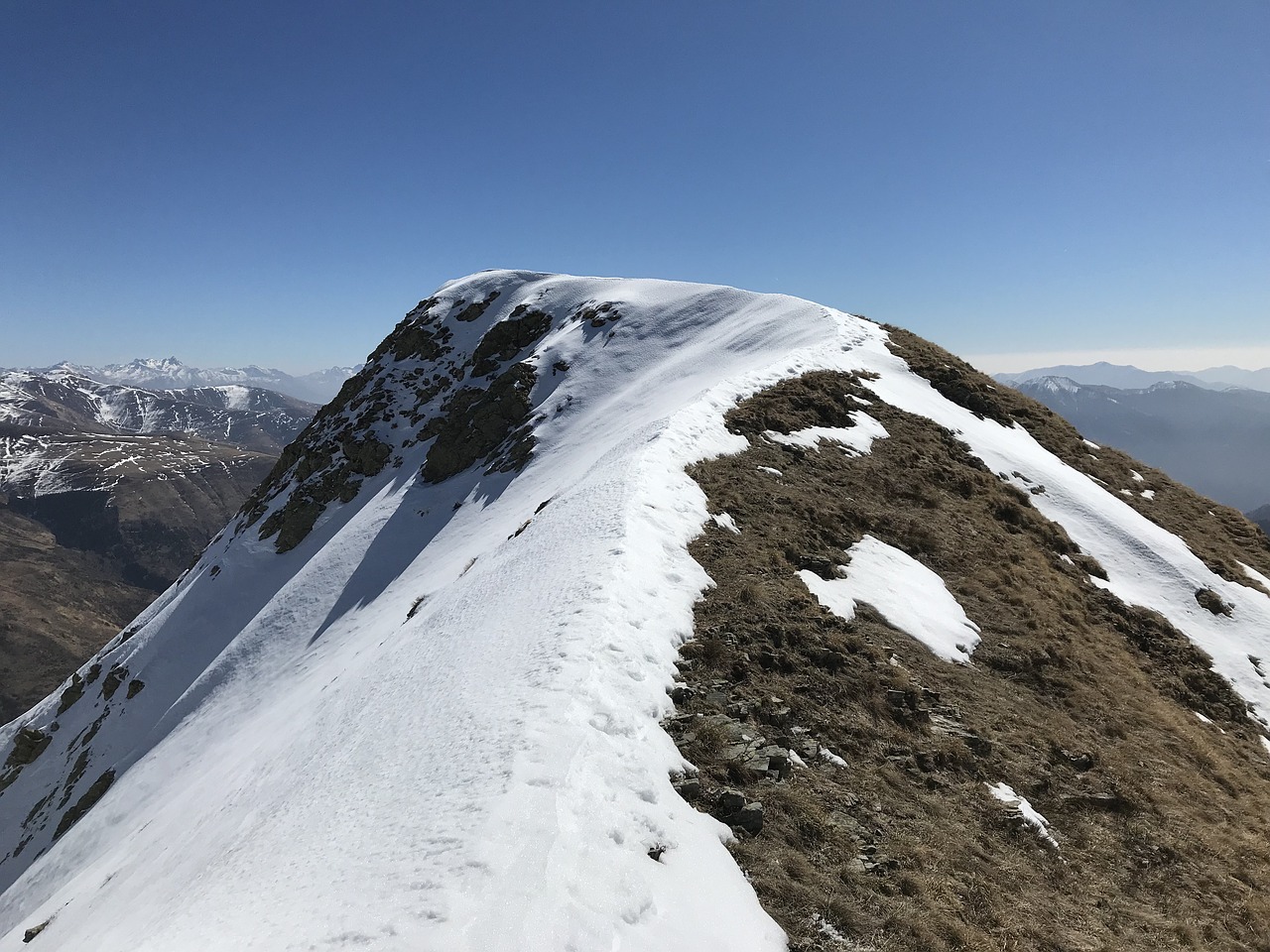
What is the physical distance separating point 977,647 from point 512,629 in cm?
1012

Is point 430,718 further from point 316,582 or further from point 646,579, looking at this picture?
point 316,582

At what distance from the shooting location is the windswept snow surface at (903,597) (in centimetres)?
1198

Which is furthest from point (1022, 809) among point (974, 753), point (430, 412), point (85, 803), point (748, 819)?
point (430, 412)

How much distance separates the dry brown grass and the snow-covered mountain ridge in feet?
2.30

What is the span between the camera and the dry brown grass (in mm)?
6613

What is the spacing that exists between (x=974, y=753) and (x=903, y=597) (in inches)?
174

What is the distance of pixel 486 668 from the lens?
9617 millimetres

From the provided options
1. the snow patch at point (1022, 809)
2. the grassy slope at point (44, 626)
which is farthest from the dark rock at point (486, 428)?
the grassy slope at point (44, 626)

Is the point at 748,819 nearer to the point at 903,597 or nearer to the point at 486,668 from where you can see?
the point at 486,668

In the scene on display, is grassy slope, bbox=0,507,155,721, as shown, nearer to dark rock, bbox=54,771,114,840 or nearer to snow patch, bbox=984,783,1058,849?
dark rock, bbox=54,771,114,840

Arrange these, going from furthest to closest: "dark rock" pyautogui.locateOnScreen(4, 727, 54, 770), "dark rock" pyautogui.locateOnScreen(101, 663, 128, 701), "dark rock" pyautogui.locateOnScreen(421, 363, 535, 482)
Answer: "dark rock" pyautogui.locateOnScreen(4, 727, 54, 770) < "dark rock" pyautogui.locateOnScreen(421, 363, 535, 482) < "dark rock" pyautogui.locateOnScreen(101, 663, 128, 701)

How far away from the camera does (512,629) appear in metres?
10.5

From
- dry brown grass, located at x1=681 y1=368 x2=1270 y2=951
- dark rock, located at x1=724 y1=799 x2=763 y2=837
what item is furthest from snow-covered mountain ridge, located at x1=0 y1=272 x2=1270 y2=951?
dry brown grass, located at x1=681 y1=368 x2=1270 y2=951

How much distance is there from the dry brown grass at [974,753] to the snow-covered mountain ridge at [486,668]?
0.70 m
